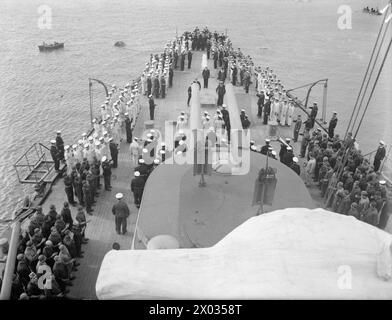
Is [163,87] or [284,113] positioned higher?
[163,87]

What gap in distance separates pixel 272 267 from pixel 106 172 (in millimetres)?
10732

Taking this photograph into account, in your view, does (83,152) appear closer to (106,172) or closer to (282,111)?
(106,172)

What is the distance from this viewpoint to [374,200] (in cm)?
1222

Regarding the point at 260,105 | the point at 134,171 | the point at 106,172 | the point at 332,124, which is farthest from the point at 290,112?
the point at 106,172

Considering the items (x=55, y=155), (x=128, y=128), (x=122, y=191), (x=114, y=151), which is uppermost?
(x=128, y=128)

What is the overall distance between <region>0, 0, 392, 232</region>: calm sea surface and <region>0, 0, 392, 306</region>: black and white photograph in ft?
0.91

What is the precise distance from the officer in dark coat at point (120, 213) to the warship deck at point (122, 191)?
0.23 m

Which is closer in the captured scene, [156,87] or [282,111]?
[282,111]

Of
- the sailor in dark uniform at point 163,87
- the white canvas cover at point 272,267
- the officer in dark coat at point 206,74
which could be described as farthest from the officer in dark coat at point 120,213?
the officer in dark coat at point 206,74

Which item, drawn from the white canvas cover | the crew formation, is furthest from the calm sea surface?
the white canvas cover

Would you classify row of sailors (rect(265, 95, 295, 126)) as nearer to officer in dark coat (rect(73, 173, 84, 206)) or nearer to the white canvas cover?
officer in dark coat (rect(73, 173, 84, 206))

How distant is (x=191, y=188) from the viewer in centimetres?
1228
